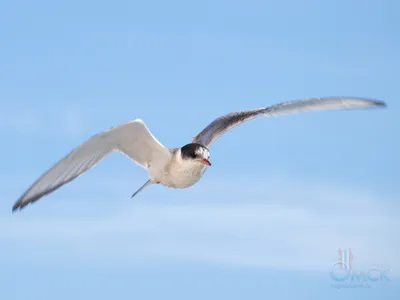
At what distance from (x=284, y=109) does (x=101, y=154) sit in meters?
3.17

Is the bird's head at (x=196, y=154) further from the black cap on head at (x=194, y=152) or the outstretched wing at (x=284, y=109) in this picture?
the outstretched wing at (x=284, y=109)

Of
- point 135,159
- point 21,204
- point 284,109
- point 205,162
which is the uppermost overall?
point 284,109

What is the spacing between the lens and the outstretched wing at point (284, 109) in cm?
1134

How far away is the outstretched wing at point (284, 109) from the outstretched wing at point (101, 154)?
1129 millimetres

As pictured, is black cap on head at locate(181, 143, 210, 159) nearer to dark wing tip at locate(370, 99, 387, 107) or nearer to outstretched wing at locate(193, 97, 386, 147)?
outstretched wing at locate(193, 97, 386, 147)

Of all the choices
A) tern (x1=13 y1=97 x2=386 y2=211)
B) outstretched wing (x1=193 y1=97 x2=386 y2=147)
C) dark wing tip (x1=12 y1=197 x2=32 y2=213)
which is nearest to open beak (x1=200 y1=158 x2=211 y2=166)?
tern (x1=13 y1=97 x2=386 y2=211)

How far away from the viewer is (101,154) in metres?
9.98

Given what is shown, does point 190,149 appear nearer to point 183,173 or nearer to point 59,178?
point 183,173

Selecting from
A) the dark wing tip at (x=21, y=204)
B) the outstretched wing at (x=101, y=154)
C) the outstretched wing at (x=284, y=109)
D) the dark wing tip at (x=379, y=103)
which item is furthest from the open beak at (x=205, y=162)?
the dark wing tip at (x=379, y=103)

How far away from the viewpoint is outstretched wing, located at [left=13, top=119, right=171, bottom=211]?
31.0 feet

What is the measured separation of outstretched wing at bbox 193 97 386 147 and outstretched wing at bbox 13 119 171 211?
1.13 m

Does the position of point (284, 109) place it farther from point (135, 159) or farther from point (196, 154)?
point (135, 159)

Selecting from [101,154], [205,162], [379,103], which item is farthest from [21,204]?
[379,103]

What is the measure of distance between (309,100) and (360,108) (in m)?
0.79
